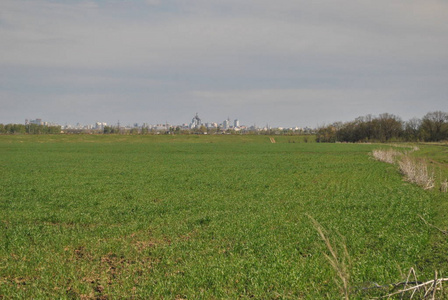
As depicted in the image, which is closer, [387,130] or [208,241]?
[208,241]

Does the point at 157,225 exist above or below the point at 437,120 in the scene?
below

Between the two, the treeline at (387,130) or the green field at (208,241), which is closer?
the green field at (208,241)

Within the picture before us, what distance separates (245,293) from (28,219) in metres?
12.1

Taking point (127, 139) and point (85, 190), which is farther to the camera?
point (127, 139)

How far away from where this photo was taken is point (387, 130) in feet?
495

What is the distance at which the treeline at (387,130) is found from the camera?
139712 mm

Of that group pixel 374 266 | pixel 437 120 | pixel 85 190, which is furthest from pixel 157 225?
pixel 437 120

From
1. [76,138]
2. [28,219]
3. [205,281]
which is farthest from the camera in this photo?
[76,138]

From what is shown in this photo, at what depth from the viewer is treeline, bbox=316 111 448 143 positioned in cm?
13971

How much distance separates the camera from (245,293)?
9.47 m

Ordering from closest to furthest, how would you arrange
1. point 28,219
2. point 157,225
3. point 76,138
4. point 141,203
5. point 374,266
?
1. point 374,266
2. point 157,225
3. point 28,219
4. point 141,203
5. point 76,138

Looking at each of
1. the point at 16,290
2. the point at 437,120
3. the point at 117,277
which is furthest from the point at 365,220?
the point at 437,120

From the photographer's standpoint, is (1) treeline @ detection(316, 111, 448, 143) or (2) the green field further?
(1) treeline @ detection(316, 111, 448, 143)

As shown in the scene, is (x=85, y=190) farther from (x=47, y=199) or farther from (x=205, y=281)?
(x=205, y=281)
